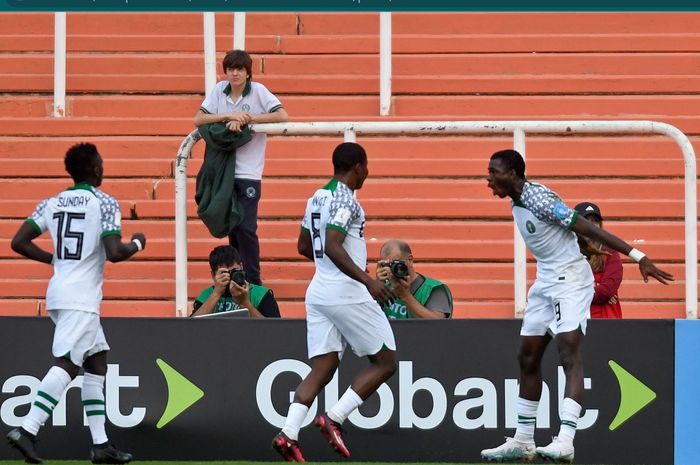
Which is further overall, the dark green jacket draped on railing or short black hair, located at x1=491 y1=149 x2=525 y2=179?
the dark green jacket draped on railing

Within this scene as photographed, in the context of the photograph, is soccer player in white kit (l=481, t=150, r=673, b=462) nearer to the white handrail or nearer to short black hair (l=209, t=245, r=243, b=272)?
the white handrail

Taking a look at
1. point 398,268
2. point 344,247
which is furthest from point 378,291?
point 398,268

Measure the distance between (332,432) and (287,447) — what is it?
280 mm

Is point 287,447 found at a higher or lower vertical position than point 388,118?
lower

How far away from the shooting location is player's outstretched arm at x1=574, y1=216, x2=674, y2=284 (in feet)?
31.8

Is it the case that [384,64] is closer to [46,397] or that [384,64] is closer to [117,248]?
[117,248]

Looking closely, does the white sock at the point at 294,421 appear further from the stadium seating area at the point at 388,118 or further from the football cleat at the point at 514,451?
the stadium seating area at the point at 388,118

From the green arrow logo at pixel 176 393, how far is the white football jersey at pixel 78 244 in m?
1.56

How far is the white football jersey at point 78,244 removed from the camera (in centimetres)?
970

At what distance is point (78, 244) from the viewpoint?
9.71 meters

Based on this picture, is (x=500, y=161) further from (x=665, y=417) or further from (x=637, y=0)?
(x=665, y=417)

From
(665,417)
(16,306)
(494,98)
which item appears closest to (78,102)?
(16,306)

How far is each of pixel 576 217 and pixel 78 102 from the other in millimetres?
5576

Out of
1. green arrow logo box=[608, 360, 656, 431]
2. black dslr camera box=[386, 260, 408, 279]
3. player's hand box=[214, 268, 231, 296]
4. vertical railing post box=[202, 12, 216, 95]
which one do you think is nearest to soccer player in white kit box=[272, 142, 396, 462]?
black dslr camera box=[386, 260, 408, 279]
